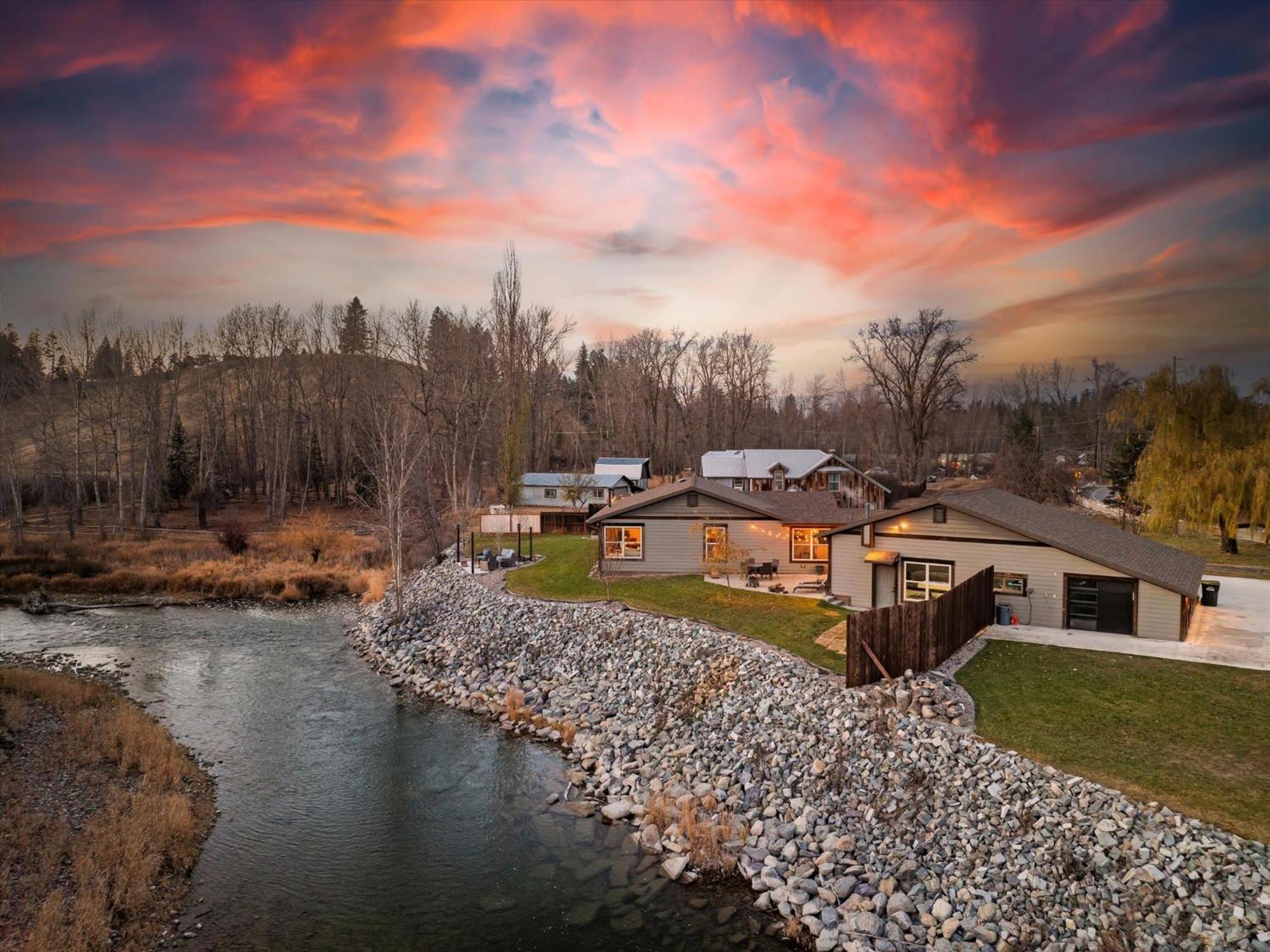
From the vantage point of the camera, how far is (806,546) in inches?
1032

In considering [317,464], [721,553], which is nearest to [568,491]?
[721,553]

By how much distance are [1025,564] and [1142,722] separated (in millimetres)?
6505

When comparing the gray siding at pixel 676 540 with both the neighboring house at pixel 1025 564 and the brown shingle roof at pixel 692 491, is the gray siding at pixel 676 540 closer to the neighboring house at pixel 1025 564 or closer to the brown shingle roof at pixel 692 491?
the brown shingle roof at pixel 692 491

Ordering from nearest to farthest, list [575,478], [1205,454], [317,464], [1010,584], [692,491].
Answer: [1010,584] < [692,491] < [1205,454] < [575,478] < [317,464]

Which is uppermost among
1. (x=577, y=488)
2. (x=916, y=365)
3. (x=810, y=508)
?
(x=916, y=365)

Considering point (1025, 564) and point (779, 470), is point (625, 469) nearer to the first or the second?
point (779, 470)

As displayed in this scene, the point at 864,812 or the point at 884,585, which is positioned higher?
the point at 884,585

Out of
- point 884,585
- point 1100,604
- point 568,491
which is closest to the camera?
point 1100,604

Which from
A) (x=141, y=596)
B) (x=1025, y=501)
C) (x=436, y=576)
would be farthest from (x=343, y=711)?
(x=1025, y=501)

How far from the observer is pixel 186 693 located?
18.2 m

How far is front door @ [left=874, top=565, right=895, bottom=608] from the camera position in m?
20.3

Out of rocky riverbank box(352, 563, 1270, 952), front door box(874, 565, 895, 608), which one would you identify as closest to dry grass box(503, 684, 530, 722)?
rocky riverbank box(352, 563, 1270, 952)

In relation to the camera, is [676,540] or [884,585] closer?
[884,585]

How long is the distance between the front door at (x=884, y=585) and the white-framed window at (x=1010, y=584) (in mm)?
2796
